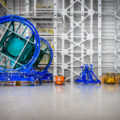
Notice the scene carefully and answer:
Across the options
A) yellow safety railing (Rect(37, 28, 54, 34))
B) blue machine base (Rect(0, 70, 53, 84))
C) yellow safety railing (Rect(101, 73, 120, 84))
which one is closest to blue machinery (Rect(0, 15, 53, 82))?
blue machine base (Rect(0, 70, 53, 84))

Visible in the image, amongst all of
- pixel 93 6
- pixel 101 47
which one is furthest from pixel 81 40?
pixel 93 6

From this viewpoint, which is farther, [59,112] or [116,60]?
[116,60]

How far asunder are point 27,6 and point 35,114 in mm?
13752

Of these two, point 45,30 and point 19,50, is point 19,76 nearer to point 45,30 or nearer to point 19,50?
point 19,50

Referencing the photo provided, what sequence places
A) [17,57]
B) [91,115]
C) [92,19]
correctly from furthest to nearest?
[92,19]
[17,57]
[91,115]

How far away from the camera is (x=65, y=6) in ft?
48.2

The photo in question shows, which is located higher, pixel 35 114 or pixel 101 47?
pixel 101 47

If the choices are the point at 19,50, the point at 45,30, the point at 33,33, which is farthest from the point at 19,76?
the point at 45,30

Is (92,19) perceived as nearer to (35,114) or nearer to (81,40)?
(81,40)

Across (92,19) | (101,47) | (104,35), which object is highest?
(92,19)

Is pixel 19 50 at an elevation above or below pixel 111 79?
above

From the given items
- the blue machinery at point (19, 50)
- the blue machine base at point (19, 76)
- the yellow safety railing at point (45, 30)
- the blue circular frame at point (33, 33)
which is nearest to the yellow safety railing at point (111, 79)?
the blue machinery at point (19, 50)

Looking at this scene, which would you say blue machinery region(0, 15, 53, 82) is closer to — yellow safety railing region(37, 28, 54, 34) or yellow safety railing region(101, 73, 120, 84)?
yellow safety railing region(37, 28, 54, 34)

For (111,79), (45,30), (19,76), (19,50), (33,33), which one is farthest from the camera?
(45,30)
